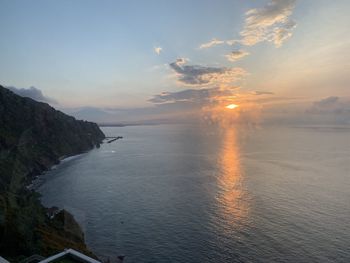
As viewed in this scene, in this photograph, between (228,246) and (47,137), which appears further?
(47,137)

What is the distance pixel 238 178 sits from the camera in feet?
420

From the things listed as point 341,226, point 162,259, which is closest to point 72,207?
point 162,259

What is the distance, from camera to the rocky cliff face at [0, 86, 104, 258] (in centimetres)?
4709

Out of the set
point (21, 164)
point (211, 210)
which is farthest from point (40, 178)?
point (211, 210)

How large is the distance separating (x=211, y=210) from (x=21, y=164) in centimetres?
9506

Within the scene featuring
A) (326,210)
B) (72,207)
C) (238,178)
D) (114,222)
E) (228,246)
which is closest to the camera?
(228,246)

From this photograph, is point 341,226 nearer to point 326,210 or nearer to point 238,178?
point 326,210

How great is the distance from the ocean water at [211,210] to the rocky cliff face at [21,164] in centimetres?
1135

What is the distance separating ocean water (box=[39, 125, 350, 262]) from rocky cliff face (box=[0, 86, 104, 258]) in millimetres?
11352

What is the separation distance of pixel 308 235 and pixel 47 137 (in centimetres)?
16696

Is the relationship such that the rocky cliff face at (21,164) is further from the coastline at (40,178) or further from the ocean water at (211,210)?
the ocean water at (211,210)

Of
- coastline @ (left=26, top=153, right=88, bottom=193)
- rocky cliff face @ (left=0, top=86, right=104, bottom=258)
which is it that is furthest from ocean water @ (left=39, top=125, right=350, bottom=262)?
rocky cliff face @ (left=0, top=86, right=104, bottom=258)

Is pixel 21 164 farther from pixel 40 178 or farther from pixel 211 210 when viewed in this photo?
→ pixel 211 210

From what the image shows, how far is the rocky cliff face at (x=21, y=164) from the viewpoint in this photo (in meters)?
47.1
